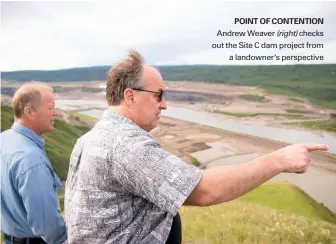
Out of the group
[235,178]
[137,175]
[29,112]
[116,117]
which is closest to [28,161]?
[29,112]

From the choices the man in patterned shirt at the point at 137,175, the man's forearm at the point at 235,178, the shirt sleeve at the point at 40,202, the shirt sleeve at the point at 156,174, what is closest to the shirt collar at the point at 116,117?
the man in patterned shirt at the point at 137,175

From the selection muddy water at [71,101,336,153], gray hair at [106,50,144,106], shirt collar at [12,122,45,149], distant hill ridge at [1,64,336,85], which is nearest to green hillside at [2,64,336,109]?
distant hill ridge at [1,64,336,85]

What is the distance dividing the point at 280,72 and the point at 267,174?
1.91 metres

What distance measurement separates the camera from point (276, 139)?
2783mm

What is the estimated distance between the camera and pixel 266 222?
2707 mm

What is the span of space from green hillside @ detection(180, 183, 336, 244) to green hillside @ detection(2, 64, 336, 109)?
72 cm

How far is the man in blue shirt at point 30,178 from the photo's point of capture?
1.54m

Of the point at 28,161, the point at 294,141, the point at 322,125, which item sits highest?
the point at 28,161

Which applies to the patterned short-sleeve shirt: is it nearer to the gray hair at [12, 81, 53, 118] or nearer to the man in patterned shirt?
the man in patterned shirt

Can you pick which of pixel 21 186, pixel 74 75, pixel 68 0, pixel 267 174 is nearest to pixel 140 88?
pixel 267 174

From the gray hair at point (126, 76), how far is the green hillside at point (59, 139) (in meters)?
2.18

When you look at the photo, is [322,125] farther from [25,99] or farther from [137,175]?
[137,175]

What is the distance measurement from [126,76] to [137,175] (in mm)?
320

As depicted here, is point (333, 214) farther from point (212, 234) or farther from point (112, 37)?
point (112, 37)
